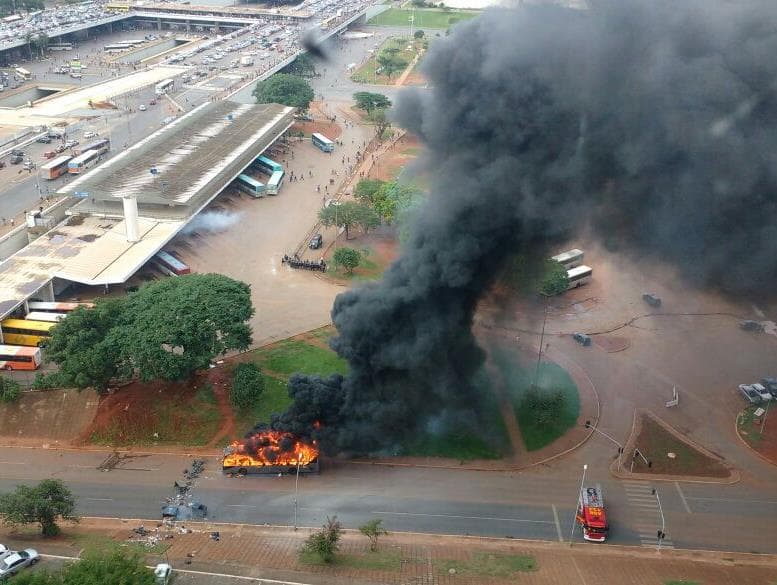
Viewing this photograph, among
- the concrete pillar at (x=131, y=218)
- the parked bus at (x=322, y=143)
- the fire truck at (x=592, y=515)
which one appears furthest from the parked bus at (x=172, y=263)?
the parked bus at (x=322, y=143)

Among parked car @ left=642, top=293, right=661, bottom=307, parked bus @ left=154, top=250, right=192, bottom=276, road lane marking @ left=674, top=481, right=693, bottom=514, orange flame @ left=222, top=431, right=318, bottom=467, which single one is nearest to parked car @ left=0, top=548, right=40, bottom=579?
orange flame @ left=222, top=431, right=318, bottom=467

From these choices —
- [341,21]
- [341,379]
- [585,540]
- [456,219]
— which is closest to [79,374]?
[341,379]

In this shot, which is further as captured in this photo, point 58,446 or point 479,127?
point 58,446

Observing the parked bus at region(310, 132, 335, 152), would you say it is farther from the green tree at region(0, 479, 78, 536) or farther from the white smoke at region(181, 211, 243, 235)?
the green tree at region(0, 479, 78, 536)

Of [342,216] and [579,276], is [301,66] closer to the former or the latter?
[342,216]

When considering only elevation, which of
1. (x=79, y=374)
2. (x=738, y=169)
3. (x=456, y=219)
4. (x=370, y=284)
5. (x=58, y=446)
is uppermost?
(x=738, y=169)

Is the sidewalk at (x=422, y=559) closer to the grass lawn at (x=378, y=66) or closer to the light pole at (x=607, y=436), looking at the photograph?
the light pole at (x=607, y=436)

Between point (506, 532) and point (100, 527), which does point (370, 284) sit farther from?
point (100, 527)
